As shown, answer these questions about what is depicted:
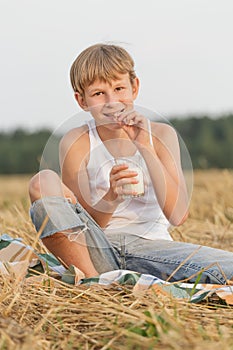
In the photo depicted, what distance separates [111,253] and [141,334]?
34.2 inches

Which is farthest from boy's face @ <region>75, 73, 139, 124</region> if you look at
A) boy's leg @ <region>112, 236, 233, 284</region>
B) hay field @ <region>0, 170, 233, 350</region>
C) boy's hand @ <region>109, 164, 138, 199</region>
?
hay field @ <region>0, 170, 233, 350</region>

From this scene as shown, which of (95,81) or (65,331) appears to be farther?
(95,81)

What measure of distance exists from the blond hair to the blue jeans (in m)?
0.45

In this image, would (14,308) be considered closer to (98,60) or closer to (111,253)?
(111,253)

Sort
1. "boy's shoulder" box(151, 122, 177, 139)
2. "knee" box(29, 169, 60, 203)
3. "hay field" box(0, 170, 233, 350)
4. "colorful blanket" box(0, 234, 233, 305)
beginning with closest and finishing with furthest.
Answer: "hay field" box(0, 170, 233, 350) → "colorful blanket" box(0, 234, 233, 305) → "knee" box(29, 169, 60, 203) → "boy's shoulder" box(151, 122, 177, 139)

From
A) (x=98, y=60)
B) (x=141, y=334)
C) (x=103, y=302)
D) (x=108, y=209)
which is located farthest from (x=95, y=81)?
(x=141, y=334)

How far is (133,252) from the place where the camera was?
8.16 feet

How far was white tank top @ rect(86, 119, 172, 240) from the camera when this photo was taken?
8.18ft

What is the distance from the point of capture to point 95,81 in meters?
2.49

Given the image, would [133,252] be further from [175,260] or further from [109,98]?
[109,98]

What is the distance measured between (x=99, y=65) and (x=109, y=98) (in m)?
0.14

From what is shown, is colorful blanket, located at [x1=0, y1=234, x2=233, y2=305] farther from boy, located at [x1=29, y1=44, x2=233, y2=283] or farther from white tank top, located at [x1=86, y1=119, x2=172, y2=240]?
white tank top, located at [x1=86, y1=119, x2=172, y2=240]

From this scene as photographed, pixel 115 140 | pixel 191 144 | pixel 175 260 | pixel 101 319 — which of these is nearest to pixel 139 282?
pixel 175 260

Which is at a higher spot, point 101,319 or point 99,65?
point 99,65
